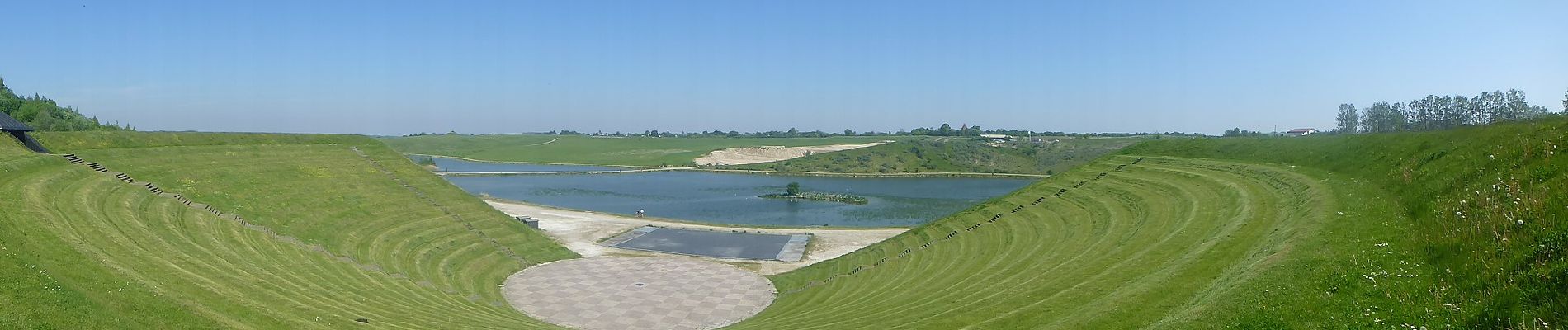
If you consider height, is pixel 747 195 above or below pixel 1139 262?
below

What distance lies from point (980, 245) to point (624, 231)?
41586 millimetres

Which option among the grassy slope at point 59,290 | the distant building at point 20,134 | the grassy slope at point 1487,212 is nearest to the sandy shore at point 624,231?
the distant building at point 20,134

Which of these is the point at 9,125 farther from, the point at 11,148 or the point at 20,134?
the point at 11,148

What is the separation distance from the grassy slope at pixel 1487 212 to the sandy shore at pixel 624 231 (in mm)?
36485

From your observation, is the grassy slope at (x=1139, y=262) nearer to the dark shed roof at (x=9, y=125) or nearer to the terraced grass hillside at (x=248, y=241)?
the terraced grass hillside at (x=248, y=241)

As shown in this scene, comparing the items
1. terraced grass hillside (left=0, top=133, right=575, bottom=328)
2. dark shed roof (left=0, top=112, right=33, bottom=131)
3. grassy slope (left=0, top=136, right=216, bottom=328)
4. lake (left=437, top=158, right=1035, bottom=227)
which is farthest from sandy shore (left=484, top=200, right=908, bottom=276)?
grassy slope (left=0, top=136, right=216, bottom=328)

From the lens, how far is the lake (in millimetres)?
98688

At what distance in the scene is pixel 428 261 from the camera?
43.3 metres

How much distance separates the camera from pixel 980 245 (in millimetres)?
41125

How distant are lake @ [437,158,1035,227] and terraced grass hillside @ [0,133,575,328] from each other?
40097 millimetres

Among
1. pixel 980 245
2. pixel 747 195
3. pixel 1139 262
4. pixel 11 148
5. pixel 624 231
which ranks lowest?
pixel 747 195

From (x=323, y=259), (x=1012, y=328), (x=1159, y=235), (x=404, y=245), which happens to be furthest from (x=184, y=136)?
(x=1159, y=235)

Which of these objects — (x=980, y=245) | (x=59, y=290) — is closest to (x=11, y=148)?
(x=59, y=290)

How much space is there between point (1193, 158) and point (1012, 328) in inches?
1375
